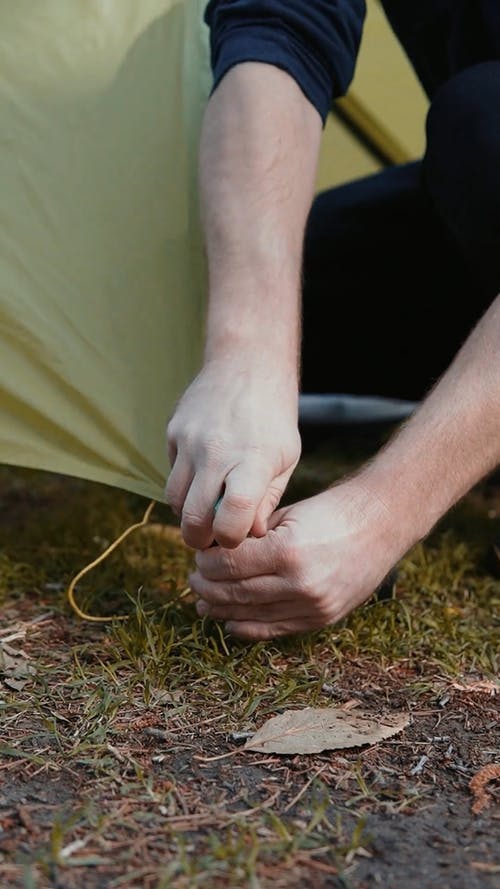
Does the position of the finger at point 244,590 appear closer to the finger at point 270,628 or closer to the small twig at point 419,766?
the finger at point 270,628

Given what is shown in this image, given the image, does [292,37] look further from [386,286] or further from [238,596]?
[238,596]

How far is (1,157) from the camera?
1.25 metres

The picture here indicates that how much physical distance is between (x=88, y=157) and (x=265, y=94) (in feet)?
0.70

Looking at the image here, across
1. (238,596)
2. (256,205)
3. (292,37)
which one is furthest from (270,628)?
(292,37)

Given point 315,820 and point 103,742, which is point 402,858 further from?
point 103,742

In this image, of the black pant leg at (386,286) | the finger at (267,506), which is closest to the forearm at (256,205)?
the finger at (267,506)

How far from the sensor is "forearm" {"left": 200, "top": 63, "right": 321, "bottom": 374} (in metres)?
1.09

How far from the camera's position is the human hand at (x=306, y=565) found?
0.95 m

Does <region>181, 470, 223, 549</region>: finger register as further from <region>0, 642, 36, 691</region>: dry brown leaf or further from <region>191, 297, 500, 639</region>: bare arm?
<region>0, 642, 36, 691</region>: dry brown leaf

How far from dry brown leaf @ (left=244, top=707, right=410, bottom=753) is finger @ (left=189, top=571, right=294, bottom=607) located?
99mm

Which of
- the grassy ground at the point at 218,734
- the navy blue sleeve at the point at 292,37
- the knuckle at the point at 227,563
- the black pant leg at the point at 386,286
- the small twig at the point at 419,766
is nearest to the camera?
the grassy ground at the point at 218,734

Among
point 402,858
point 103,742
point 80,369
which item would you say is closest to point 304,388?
point 80,369

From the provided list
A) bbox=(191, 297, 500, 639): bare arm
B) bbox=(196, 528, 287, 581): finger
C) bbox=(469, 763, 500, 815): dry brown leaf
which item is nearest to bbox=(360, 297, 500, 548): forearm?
bbox=(191, 297, 500, 639): bare arm

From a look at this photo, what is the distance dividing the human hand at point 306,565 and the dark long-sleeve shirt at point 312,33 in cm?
49
